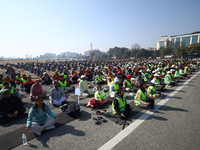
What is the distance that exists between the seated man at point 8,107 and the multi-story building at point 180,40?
112 meters

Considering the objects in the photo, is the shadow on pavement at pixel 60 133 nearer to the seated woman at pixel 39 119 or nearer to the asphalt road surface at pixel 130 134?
the asphalt road surface at pixel 130 134

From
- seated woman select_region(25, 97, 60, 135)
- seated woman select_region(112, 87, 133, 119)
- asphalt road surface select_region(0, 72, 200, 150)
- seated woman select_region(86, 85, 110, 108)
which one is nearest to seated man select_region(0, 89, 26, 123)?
asphalt road surface select_region(0, 72, 200, 150)

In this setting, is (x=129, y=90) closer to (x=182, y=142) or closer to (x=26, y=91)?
(x=182, y=142)

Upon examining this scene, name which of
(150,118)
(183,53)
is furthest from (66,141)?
(183,53)

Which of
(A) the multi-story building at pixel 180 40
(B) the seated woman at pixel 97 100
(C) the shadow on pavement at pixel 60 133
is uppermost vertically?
(A) the multi-story building at pixel 180 40

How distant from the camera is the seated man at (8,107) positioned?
4527mm

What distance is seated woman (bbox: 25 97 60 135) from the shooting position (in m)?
3.80

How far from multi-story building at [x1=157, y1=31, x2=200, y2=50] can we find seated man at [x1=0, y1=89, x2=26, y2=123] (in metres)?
112

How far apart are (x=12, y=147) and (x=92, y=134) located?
240 centimetres

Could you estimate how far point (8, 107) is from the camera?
4.67 m

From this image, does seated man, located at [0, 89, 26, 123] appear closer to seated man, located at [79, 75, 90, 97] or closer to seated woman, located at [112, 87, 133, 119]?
seated man, located at [79, 75, 90, 97]

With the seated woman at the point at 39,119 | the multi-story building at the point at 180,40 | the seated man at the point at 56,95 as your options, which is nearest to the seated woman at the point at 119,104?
the seated woman at the point at 39,119

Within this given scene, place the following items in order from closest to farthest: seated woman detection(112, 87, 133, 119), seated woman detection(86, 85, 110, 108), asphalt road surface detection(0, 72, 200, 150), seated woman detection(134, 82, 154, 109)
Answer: asphalt road surface detection(0, 72, 200, 150) → seated woman detection(112, 87, 133, 119) → seated woman detection(134, 82, 154, 109) → seated woman detection(86, 85, 110, 108)

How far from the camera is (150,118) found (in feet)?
16.2
